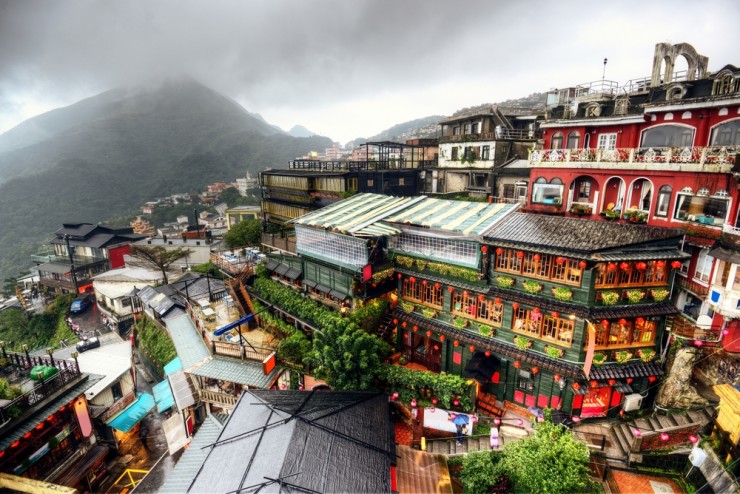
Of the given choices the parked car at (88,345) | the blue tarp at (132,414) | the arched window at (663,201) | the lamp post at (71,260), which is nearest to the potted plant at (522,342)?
the arched window at (663,201)


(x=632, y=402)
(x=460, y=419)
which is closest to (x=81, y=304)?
(x=460, y=419)

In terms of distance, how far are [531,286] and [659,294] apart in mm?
7004

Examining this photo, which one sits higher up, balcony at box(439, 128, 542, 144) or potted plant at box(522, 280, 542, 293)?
balcony at box(439, 128, 542, 144)

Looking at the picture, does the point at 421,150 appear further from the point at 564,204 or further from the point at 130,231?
the point at 130,231

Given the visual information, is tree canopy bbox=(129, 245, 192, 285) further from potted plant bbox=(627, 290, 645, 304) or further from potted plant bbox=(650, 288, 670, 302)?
potted plant bbox=(650, 288, 670, 302)

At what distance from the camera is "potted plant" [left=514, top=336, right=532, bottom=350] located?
795 inches

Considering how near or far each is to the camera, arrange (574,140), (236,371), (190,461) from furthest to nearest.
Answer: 1. (574,140)
2. (236,371)
3. (190,461)

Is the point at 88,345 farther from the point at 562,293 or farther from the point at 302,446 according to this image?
the point at 562,293

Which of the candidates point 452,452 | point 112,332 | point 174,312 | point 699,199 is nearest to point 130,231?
point 112,332

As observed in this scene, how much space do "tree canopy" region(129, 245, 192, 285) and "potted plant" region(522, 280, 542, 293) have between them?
49.7 m

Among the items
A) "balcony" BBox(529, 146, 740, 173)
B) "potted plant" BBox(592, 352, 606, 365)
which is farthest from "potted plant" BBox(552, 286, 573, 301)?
"balcony" BBox(529, 146, 740, 173)

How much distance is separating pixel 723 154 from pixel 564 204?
1016 centimetres

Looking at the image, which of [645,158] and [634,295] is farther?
[645,158]

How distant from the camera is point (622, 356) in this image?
1927cm
